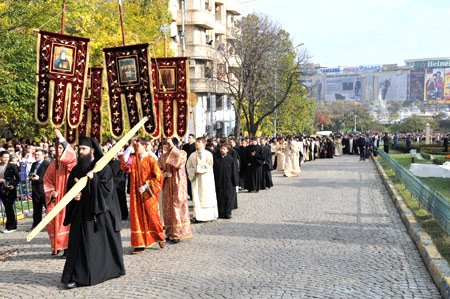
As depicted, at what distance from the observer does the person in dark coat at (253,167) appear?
19250 mm

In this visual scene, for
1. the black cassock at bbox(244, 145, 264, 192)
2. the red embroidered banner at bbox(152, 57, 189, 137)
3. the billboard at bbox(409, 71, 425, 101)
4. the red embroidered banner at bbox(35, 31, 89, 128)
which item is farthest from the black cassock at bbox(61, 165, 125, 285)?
the billboard at bbox(409, 71, 425, 101)

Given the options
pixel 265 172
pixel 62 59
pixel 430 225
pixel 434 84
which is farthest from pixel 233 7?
A: pixel 434 84

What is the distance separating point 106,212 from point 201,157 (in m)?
4.98

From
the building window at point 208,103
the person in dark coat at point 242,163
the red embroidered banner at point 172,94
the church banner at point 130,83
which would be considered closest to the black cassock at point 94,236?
the church banner at point 130,83

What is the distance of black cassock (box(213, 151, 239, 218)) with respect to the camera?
44.4ft

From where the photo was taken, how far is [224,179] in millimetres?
13977

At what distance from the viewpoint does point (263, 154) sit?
65.6 ft

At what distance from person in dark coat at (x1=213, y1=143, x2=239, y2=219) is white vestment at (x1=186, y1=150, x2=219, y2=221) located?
0.46 metres

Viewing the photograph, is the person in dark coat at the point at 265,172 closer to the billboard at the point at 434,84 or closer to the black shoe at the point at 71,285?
the black shoe at the point at 71,285

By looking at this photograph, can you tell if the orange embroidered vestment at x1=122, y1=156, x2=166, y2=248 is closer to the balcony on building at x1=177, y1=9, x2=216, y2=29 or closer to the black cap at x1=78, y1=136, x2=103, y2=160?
the black cap at x1=78, y1=136, x2=103, y2=160

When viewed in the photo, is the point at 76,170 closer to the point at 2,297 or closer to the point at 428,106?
the point at 2,297

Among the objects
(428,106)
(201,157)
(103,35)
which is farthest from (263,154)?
(428,106)

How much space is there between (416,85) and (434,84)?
762 inches

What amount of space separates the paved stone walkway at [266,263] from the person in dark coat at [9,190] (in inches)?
13.7
